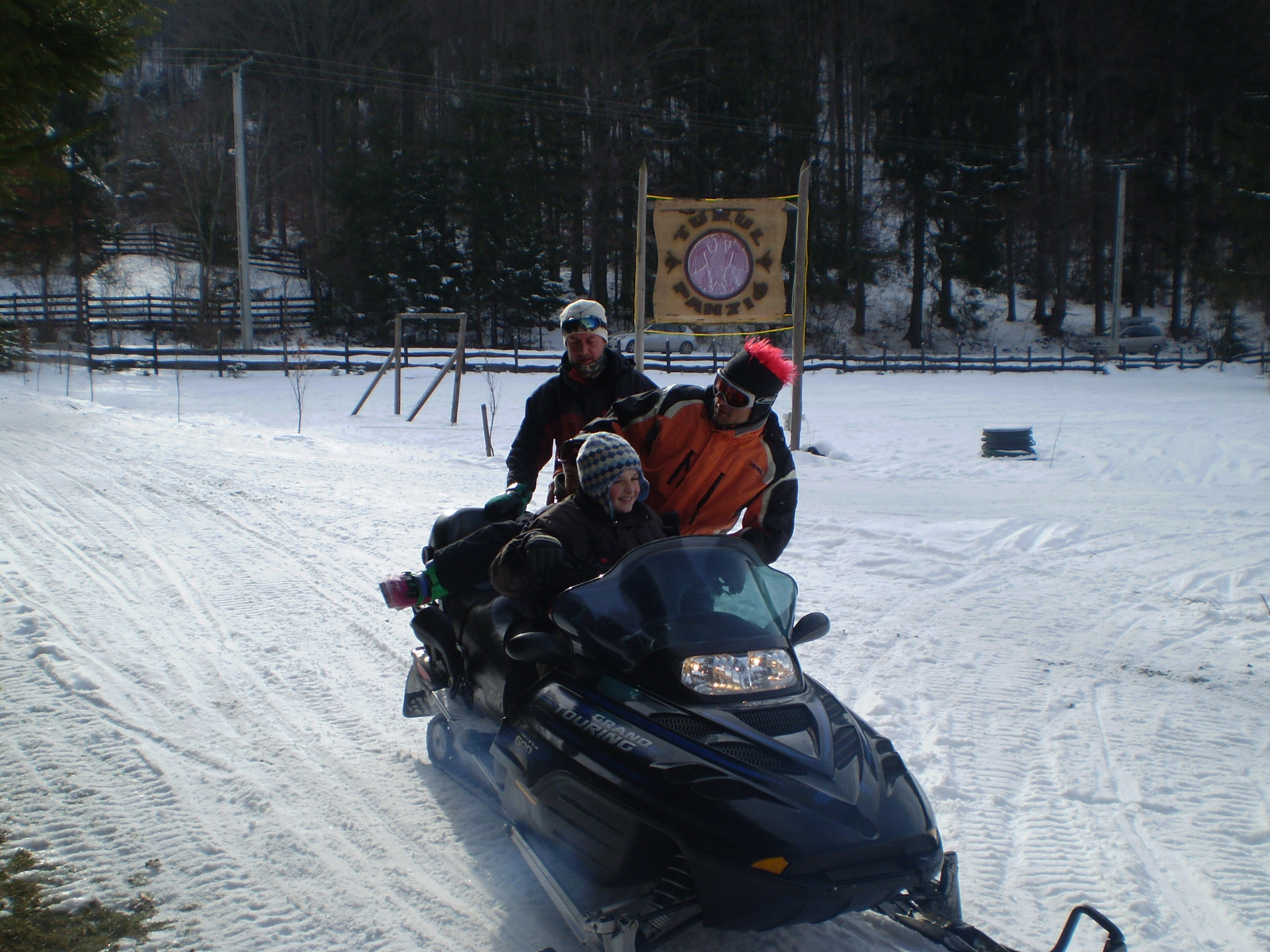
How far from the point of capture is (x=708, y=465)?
4.16m

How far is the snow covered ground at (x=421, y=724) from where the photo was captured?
2.96m

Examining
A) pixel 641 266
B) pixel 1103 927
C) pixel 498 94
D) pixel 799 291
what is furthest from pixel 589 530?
pixel 498 94

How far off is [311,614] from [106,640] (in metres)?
1.07

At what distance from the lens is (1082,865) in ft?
10.3

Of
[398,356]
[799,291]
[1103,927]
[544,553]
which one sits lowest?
[1103,927]

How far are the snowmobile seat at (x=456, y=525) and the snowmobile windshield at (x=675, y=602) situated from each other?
4.77 feet

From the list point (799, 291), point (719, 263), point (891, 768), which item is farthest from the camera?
point (799, 291)

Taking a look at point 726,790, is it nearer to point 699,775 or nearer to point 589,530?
point 699,775

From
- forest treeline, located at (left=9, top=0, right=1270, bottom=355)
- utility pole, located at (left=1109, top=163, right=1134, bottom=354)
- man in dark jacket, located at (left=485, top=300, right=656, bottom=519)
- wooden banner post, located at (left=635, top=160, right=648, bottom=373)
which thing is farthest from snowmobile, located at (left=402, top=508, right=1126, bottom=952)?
utility pole, located at (left=1109, top=163, right=1134, bottom=354)

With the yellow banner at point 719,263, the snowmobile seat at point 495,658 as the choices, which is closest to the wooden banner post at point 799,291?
the yellow banner at point 719,263

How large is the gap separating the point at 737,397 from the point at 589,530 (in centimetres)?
110

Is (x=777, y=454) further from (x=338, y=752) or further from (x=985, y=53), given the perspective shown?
(x=985, y=53)

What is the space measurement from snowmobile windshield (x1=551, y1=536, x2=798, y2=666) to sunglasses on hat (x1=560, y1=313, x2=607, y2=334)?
82.2 inches

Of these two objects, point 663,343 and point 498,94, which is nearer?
point 663,343
